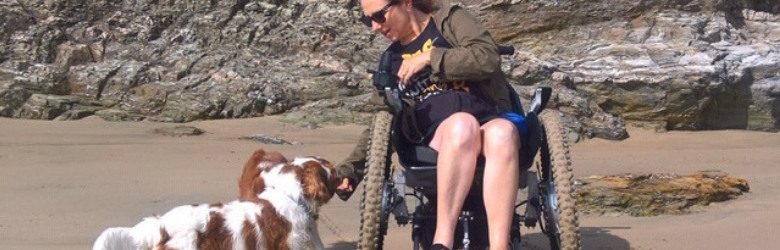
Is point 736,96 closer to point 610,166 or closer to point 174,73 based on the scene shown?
point 610,166

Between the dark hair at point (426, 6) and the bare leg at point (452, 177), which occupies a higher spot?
the dark hair at point (426, 6)

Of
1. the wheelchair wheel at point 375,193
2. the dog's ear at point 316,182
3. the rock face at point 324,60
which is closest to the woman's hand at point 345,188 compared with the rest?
the dog's ear at point 316,182

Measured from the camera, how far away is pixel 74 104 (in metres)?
10.4

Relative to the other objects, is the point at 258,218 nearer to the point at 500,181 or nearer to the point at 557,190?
the point at 500,181

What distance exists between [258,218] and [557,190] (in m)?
1.28

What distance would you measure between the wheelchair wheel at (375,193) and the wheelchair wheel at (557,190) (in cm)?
71

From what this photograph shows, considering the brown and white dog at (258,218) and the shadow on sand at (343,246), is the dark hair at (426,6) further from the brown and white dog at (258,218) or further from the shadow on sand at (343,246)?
the shadow on sand at (343,246)

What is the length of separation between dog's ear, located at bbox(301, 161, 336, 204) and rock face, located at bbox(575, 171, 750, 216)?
89.9 inches

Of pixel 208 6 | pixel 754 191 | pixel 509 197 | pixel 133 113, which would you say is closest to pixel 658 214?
pixel 754 191

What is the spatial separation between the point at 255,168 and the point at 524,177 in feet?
3.97

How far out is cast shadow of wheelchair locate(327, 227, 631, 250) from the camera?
6.07 meters

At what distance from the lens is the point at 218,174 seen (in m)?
7.99

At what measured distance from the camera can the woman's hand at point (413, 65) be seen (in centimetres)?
512

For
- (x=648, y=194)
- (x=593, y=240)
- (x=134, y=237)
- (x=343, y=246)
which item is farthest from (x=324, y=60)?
(x=134, y=237)
